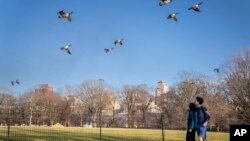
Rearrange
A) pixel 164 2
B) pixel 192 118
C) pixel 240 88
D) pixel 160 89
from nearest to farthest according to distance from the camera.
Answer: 1. pixel 192 118
2. pixel 164 2
3. pixel 240 88
4. pixel 160 89

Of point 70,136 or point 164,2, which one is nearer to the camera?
point 164,2

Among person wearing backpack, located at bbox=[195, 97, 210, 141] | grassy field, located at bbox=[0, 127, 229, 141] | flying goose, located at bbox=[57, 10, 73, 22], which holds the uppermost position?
flying goose, located at bbox=[57, 10, 73, 22]

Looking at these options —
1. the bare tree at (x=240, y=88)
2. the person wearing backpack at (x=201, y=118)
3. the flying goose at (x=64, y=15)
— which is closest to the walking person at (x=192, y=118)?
the person wearing backpack at (x=201, y=118)

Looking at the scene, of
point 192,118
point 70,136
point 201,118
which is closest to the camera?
point 201,118

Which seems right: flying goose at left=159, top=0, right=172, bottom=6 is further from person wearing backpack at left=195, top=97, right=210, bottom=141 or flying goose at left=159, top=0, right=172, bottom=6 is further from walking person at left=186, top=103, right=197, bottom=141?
person wearing backpack at left=195, top=97, right=210, bottom=141

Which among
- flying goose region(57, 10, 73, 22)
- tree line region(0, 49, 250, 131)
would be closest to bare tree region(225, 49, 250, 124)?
tree line region(0, 49, 250, 131)

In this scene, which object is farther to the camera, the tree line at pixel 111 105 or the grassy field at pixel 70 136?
the tree line at pixel 111 105

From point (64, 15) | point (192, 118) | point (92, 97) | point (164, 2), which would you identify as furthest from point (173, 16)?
point (92, 97)

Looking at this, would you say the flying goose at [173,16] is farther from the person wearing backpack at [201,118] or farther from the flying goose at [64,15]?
the person wearing backpack at [201,118]

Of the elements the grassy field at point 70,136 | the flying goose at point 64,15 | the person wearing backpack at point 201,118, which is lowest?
the grassy field at point 70,136

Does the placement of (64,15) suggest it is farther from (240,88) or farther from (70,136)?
(240,88)

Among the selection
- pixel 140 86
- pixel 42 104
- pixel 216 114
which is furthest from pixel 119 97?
pixel 216 114

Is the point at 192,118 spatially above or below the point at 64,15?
below

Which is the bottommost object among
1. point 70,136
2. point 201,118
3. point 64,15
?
point 70,136
